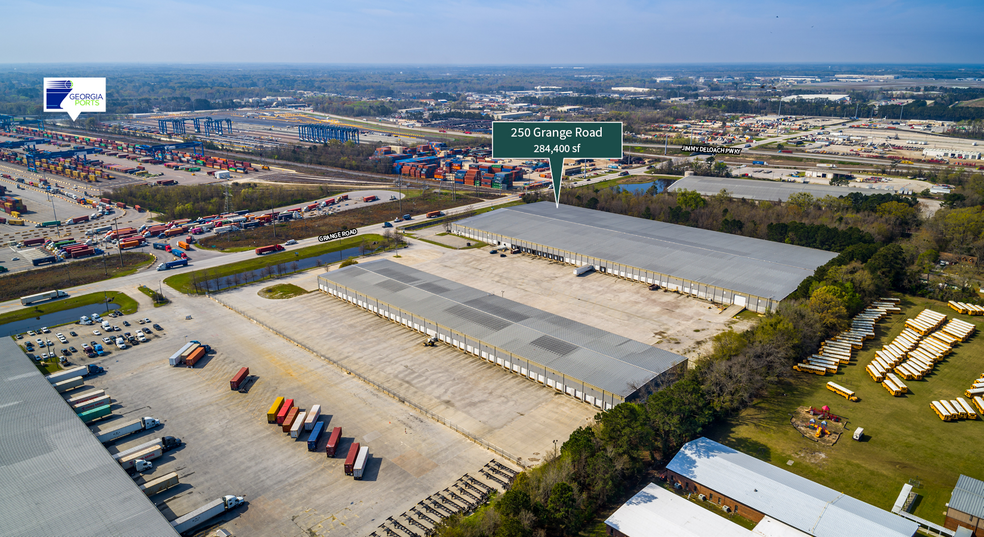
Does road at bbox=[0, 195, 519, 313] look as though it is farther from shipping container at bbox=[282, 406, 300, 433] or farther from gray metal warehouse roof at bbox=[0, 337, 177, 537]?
shipping container at bbox=[282, 406, 300, 433]

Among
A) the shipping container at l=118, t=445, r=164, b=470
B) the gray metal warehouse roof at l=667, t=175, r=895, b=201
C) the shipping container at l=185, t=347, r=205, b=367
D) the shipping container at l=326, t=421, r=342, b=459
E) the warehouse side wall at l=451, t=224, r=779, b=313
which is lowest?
the shipping container at l=118, t=445, r=164, b=470

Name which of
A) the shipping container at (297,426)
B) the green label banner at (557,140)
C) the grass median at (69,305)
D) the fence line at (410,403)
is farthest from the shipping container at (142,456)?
the green label banner at (557,140)

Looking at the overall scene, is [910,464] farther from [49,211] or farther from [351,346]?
[49,211]

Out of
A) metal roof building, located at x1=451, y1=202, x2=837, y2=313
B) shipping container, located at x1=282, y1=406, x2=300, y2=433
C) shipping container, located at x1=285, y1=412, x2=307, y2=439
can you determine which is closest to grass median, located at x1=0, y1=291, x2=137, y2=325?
shipping container, located at x1=282, y1=406, x2=300, y2=433

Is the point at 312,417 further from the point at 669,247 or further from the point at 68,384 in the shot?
the point at 669,247

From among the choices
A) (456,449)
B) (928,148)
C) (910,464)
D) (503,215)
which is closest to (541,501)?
(456,449)

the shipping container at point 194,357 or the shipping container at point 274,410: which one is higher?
the shipping container at point 194,357

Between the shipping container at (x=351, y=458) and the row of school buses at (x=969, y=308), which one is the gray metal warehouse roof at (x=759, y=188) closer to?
the row of school buses at (x=969, y=308)
